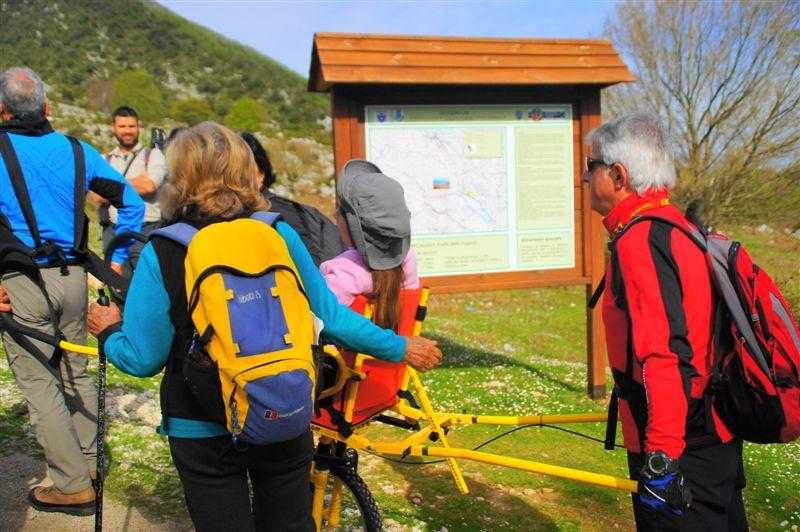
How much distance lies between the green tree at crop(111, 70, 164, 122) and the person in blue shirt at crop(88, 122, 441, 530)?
194 feet

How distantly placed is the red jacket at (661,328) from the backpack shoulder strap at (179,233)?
4.83 feet

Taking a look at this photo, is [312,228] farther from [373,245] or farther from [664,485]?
[664,485]

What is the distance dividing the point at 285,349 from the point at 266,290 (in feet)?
0.66

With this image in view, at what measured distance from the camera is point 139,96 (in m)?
60.5

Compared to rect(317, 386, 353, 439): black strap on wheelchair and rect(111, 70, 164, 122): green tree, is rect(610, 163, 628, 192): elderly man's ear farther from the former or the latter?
rect(111, 70, 164, 122): green tree

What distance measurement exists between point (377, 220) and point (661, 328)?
1404mm

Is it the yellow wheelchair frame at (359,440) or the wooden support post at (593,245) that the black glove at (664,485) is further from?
the wooden support post at (593,245)

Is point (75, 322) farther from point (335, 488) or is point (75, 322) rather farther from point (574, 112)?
point (574, 112)

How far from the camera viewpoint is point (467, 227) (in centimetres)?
660

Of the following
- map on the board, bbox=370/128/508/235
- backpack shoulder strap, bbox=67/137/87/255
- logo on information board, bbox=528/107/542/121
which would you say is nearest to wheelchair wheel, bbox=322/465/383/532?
backpack shoulder strap, bbox=67/137/87/255

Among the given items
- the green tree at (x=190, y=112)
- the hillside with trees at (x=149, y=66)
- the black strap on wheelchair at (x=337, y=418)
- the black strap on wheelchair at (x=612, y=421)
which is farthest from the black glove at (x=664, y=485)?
the green tree at (x=190, y=112)

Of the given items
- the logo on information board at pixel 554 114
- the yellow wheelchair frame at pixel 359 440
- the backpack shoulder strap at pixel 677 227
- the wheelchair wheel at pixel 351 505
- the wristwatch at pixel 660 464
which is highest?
the logo on information board at pixel 554 114

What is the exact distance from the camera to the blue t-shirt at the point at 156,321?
2141 mm

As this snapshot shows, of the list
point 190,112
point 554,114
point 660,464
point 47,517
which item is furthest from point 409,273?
point 190,112
